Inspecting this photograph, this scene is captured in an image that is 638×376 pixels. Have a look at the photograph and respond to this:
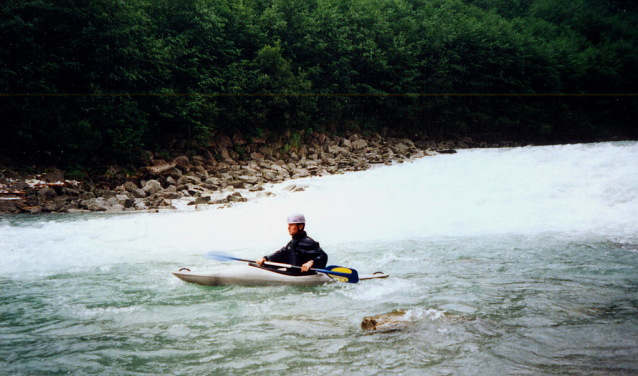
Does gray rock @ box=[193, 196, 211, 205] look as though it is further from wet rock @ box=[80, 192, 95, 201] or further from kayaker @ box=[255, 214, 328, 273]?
kayaker @ box=[255, 214, 328, 273]

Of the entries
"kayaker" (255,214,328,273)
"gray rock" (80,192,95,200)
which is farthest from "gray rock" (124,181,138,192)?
"kayaker" (255,214,328,273)

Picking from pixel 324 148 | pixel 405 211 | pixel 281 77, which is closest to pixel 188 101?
pixel 281 77

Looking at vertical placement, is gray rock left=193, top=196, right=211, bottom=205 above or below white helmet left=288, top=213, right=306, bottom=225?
above

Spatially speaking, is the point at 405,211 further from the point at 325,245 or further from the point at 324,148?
the point at 324,148

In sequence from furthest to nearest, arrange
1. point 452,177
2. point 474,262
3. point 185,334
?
point 452,177 < point 474,262 < point 185,334

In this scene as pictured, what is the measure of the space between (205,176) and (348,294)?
33.5 feet

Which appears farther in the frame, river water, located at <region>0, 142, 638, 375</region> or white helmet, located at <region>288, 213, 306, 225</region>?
white helmet, located at <region>288, 213, 306, 225</region>

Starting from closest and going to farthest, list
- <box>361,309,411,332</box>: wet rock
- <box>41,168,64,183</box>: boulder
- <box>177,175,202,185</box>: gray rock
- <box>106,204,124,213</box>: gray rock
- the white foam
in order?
<box>361,309,411,332</box>: wet rock, the white foam, <box>106,204,124,213</box>: gray rock, <box>41,168,64,183</box>: boulder, <box>177,175,202,185</box>: gray rock

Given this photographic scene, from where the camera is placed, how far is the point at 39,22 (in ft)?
41.1

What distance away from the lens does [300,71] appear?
21.2m

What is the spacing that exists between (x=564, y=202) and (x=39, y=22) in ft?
48.8

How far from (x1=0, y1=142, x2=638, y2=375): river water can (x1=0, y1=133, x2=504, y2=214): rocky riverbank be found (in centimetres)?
102

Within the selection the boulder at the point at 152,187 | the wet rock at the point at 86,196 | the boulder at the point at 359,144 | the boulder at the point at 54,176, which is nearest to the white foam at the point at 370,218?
the wet rock at the point at 86,196

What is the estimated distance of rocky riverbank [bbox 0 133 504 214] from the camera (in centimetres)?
1078
